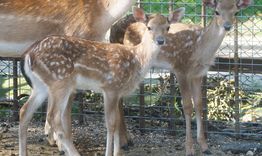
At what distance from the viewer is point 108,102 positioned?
624 centimetres

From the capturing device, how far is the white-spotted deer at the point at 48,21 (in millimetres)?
6797

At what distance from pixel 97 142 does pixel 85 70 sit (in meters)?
1.49

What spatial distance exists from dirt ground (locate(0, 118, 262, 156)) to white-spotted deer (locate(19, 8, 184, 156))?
0.74 m

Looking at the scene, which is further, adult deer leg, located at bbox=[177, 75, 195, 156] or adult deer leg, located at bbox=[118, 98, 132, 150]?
adult deer leg, located at bbox=[118, 98, 132, 150]

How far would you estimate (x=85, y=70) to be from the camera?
619 cm

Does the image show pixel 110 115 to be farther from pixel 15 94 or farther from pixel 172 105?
pixel 15 94

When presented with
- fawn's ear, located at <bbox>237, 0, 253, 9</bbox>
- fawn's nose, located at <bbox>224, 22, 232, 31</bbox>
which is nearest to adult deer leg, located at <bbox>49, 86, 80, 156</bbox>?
fawn's nose, located at <bbox>224, 22, 232, 31</bbox>

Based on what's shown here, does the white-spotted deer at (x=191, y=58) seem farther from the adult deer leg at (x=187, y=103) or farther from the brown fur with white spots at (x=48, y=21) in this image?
the brown fur with white spots at (x=48, y=21)

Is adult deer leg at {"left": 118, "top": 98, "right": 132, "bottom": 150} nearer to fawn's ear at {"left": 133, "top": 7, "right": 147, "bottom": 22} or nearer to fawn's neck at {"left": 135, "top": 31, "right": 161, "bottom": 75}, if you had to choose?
fawn's neck at {"left": 135, "top": 31, "right": 161, "bottom": 75}

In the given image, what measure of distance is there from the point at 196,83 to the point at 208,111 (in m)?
1.09

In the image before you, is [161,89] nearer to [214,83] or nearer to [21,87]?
[214,83]

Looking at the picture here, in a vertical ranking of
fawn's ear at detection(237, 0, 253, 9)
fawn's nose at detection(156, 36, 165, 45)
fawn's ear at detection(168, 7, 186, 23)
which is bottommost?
fawn's nose at detection(156, 36, 165, 45)

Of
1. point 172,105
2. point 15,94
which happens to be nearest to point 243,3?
point 172,105

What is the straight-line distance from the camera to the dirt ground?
7.12 m
